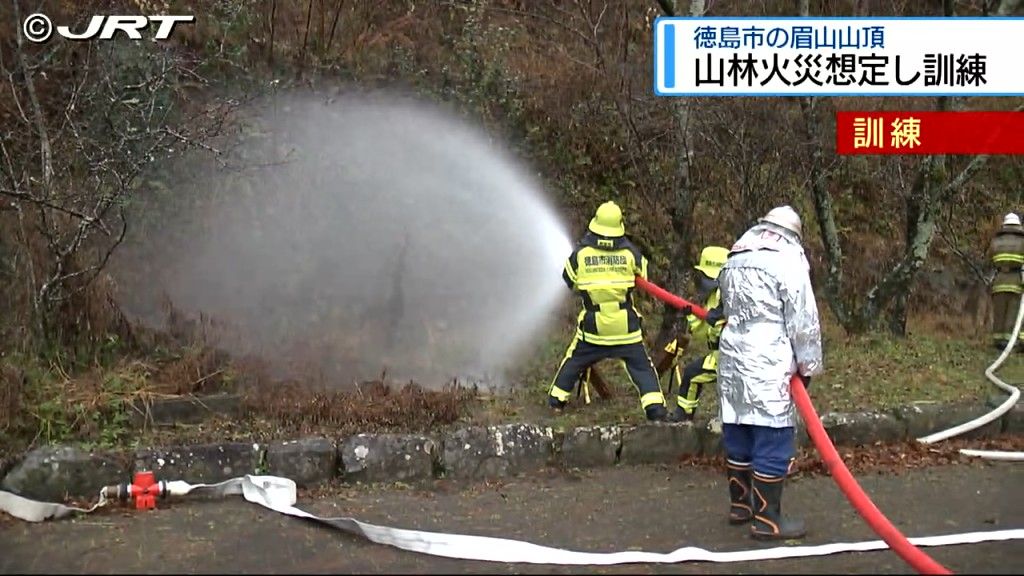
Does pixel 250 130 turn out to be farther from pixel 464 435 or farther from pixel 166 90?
pixel 464 435

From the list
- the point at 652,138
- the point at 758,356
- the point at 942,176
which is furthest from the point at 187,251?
the point at 942,176

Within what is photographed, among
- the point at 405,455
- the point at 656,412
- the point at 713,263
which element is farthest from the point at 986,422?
the point at 405,455

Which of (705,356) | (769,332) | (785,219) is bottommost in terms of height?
(705,356)

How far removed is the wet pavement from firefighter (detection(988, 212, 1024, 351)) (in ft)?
12.6

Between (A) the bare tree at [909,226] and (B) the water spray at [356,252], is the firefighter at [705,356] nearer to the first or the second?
(B) the water spray at [356,252]

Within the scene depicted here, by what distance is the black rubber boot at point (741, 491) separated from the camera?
17.6 ft

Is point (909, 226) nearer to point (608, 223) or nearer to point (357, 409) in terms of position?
point (608, 223)

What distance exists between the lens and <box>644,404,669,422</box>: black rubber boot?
267 inches

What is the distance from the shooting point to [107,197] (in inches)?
283

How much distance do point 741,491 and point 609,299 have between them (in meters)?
1.96

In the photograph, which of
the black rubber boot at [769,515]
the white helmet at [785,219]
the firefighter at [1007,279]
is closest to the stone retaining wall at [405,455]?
the black rubber boot at [769,515]

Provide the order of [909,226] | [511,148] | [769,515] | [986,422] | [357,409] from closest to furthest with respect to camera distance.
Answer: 1. [769,515]
2. [357,409]
3. [986,422]
4. [909,226]
5. [511,148]

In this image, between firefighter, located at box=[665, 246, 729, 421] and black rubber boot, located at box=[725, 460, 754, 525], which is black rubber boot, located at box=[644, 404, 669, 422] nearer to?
firefighter, located at box=[665, 246, 729, 421]

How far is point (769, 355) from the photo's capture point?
5.17 m
